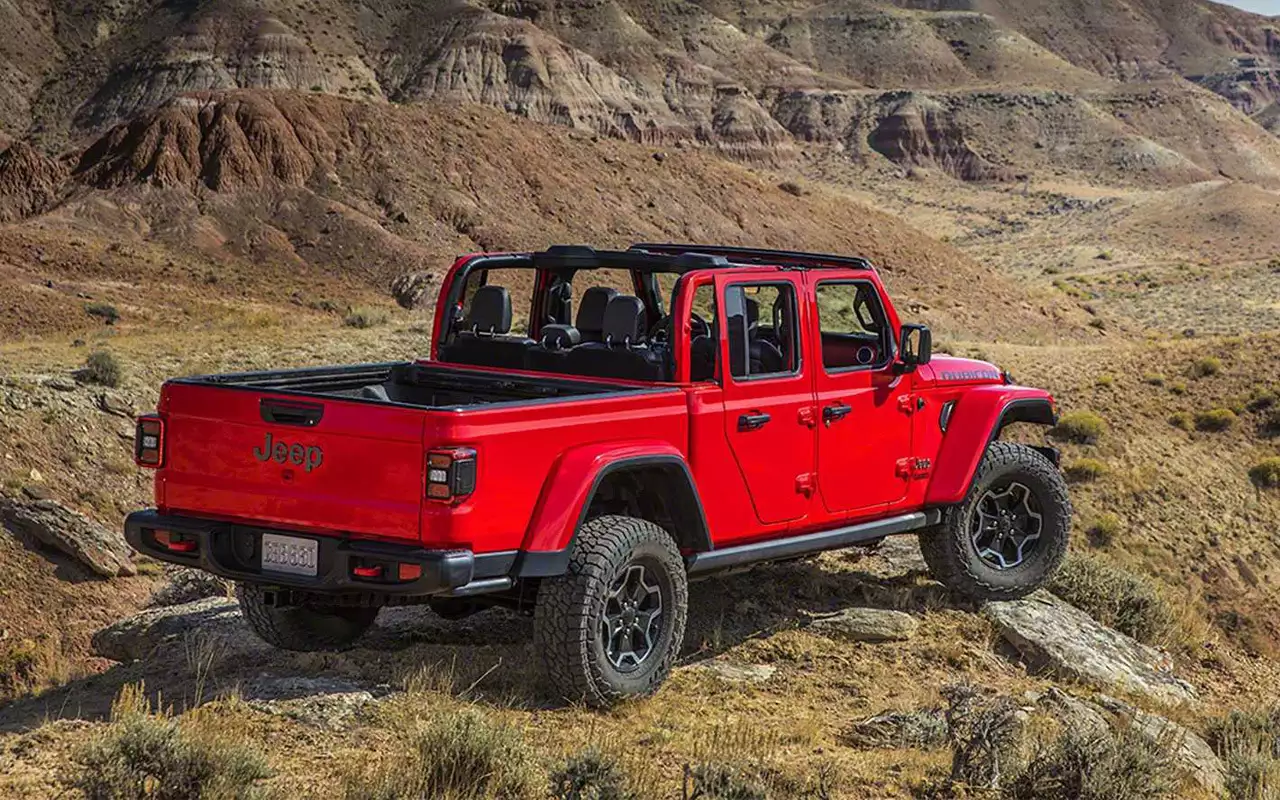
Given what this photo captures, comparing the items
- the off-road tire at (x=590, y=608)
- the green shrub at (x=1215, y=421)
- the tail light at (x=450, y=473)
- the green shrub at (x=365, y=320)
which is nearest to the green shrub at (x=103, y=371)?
the green shrub at (x=365, y=320)

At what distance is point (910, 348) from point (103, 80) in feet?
290

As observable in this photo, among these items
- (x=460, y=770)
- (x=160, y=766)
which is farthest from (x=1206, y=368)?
(x=160, y=766)

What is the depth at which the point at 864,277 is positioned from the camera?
8.64 m

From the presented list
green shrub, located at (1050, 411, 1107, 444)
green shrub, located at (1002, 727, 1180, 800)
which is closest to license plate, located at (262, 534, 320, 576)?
green shrub, located at (1002, 727, 1180, 800)

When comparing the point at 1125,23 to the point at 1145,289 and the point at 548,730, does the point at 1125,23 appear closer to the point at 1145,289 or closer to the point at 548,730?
the point at 1145,289

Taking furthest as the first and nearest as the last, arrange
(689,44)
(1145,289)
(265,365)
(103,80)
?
(689,44)
(103,80)
(1145,289)
(265,365)

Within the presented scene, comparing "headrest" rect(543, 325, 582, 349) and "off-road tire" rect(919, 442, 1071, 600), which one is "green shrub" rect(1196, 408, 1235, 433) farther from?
"headrest" rect(543, 325, 582, 349)

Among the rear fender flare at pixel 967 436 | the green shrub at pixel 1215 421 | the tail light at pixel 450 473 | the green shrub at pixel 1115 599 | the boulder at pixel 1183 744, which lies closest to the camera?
the tail light at pixel 450 473

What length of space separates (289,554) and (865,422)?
11.1 ft

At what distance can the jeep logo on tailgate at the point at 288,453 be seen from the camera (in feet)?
21.7

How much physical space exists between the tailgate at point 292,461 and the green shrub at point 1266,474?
20.1 m

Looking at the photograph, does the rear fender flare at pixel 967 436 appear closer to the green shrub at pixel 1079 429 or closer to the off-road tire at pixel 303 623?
the off-road tire at pixel 303 623

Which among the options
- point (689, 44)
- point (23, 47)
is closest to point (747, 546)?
point (23, 47)

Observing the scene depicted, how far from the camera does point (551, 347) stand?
829cm
